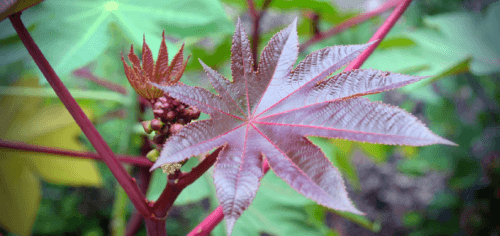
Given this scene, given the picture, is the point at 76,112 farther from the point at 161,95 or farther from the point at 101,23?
the point at 101,23

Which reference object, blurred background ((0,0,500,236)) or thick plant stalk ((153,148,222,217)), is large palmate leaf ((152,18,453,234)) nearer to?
thick plant stalk ((153,148,222,217))

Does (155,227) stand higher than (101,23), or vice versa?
(101,23)

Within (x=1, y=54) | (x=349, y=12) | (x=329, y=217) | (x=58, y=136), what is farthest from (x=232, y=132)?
(x=329, y=217)

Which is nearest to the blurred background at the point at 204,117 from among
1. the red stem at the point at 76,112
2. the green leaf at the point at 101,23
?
the green leaf at the point at 101,23

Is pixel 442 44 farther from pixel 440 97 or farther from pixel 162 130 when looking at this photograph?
pixel 162 130

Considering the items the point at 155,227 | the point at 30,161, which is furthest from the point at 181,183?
the point at 30,161

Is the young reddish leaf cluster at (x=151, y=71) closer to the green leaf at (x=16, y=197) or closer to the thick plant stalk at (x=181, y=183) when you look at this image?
the thick plant stalk at (x=181, y=183)
